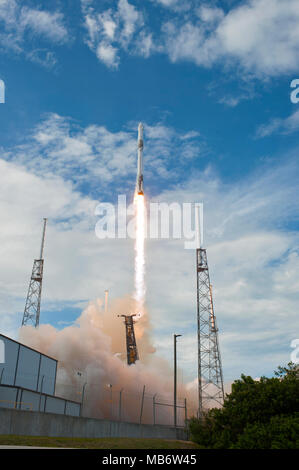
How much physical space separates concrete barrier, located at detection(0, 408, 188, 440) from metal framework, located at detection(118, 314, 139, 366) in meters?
22.7

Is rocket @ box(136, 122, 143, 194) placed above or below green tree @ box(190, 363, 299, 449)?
above

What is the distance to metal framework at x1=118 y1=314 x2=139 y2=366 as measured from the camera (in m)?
A: 64.2

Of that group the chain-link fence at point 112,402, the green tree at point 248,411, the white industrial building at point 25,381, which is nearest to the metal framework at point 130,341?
the chain-link fence at point 112,402

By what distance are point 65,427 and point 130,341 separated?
3450 cm

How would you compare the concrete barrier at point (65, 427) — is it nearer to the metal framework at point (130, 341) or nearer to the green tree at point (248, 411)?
the green tree at point (248, 411)

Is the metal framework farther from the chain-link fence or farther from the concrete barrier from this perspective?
the concrete barrier

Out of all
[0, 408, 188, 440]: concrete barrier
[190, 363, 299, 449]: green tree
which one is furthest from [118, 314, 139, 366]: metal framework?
[190, 363, 299, 449]: green tree

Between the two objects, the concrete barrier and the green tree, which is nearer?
the green tree

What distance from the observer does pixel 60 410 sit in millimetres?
43188

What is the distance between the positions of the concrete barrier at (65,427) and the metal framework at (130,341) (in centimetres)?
2273

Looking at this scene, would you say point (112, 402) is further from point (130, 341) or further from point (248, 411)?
point (248, 411)

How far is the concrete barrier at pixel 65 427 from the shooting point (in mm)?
26516
